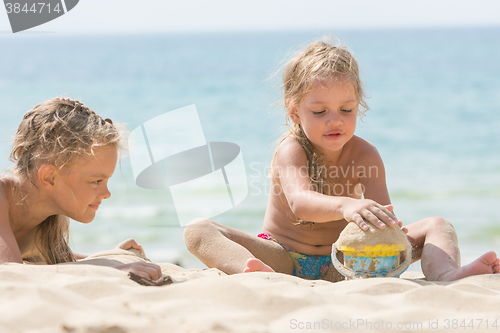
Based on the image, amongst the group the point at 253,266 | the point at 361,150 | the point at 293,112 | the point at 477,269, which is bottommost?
the point at 477,269

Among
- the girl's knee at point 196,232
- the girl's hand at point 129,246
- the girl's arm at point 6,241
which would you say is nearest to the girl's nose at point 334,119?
the girl's knee at point 196,232

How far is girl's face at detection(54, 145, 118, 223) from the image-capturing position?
8.91ft

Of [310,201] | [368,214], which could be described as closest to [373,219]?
[368,214]

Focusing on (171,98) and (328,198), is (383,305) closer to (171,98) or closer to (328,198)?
(328,198)

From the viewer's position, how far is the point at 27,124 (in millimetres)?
2730

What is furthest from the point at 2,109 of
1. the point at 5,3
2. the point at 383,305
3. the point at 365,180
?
the point at 383,305

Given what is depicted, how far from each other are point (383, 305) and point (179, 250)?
403 cm

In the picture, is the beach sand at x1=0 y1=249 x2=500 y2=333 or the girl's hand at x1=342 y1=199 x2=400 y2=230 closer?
the beach sand at x1=0 y1=249 x2=500 y2=333

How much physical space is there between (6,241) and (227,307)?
1447mm

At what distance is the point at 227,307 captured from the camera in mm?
1576

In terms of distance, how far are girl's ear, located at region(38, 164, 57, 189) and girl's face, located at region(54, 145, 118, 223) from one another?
0.04m

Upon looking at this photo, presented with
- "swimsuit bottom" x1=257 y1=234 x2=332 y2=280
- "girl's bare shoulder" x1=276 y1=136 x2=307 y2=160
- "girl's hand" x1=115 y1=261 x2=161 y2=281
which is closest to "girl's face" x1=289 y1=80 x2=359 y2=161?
"girl's bare shoulder" x1=276 y1=136 x2=307 y2=160

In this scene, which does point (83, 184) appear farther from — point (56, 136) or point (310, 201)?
point (310, 201)

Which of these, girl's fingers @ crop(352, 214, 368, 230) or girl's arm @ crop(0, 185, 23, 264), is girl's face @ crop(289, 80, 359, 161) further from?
girl's arm @ crop(0, 185, 23, 264)
